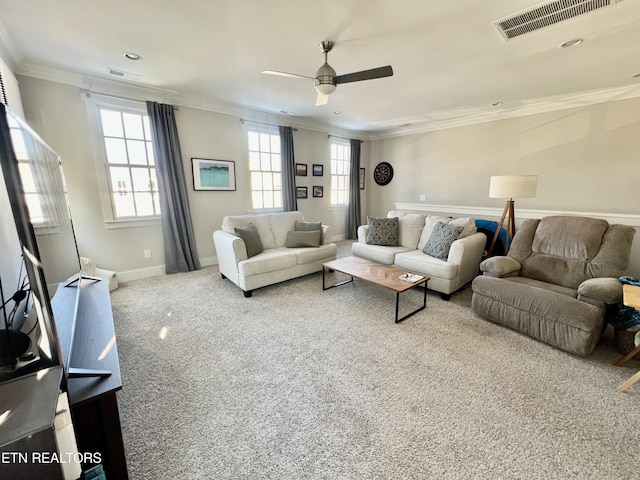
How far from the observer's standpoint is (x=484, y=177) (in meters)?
4.85

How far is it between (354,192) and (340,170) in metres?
0.63

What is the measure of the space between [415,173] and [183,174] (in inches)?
181

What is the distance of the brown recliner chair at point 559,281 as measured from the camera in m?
2.01

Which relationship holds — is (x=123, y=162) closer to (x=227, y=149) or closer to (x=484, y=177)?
(x=227, y=149)

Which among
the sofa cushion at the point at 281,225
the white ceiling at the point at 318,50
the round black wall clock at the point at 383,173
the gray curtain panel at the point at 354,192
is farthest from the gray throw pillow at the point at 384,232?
the round black wall clock at the point at 383,173

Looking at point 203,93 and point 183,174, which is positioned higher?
point 203,93

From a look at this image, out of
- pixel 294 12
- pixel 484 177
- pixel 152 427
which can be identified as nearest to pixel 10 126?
pixel 152 427

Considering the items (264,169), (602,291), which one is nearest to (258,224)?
(264,169)

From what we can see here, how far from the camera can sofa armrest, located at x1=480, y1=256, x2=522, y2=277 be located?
2584 millimetres

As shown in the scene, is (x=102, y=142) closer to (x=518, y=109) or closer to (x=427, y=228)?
(x=427, y=228)

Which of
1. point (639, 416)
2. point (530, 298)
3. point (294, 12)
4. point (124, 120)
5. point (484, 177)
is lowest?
point (639, 416)

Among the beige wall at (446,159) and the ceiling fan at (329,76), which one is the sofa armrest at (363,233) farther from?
the ceiling fan at (329,76)

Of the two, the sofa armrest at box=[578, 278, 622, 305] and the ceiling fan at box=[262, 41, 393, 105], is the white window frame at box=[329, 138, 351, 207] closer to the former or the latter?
the ceiling fan at box=[262, 41, 393, 105]

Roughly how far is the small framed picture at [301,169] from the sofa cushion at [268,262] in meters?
2.30
